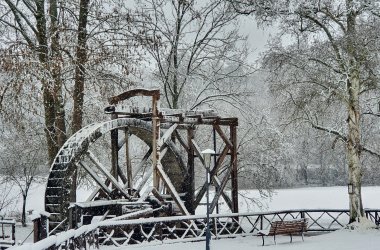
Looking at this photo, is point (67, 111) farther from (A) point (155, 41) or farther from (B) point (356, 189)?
(B) point (356, 189)

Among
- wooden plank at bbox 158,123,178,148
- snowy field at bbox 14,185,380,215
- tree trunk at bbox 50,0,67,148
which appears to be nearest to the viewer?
tree trunk at bbox 50,0,67,148

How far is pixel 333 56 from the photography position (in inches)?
829

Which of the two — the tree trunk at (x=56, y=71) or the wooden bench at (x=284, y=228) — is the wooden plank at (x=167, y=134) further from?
the wooden bench at (x=284, y=228)

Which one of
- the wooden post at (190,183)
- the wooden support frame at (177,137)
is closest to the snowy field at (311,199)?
the wooden post at (190,183)

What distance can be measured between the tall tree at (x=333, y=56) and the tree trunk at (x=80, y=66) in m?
7.93

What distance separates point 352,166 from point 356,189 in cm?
92

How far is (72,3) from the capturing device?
15523 millimetres

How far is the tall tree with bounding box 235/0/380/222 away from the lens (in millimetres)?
20469

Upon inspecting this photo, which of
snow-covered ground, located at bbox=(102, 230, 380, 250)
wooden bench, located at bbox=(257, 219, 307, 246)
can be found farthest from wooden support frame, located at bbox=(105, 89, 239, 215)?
wooden bench, located at bbox=(257, 219, 307, 246)

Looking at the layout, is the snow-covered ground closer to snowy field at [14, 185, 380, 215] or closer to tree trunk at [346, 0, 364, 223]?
tree trunk at [346, 0, 364, 223]

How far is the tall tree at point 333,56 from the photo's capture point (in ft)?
67.2

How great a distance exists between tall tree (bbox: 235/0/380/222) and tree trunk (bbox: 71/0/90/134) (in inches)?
312

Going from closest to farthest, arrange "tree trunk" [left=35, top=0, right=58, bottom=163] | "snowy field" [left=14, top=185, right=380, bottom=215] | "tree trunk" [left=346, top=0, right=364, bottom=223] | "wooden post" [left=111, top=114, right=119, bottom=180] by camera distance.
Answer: "tree trunk" [left=35, top=0, right=58, bottom=163], "wooden post" [left=111, top=114, right=119, bottom=180], "tree trunk" [left=346, top=0, right=364, bottom=223], "snowy field" [left=14, top=185, right=380, bottom=215]

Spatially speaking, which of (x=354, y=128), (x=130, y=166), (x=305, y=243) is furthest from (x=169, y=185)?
(x=354, y=128)
